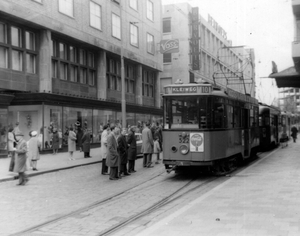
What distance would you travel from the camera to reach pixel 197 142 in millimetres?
12234

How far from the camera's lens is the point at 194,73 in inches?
1951

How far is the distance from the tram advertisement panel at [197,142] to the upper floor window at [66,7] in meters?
16.7

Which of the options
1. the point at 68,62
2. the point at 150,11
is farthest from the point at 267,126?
the point at 150,11

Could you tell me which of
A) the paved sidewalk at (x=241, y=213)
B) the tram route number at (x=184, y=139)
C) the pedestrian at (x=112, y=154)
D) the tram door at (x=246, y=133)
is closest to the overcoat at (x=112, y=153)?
the pedestrian at (x=112, y=154)

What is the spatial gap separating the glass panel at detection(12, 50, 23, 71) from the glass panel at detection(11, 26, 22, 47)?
0.47 metres

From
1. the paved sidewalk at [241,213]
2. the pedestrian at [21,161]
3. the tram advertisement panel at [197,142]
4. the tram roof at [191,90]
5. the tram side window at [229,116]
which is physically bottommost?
the paved sidewalk at [241,213]

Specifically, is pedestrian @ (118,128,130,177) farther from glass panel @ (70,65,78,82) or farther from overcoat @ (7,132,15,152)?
glass panel @ (70,65,78,82)

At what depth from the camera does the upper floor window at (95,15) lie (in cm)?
2913

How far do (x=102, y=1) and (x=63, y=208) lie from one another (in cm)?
2465

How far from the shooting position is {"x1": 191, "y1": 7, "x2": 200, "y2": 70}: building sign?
151ft

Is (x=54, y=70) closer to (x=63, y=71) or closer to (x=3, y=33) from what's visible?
(x=63, y=71)

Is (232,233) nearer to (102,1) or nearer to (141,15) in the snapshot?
(102,1)

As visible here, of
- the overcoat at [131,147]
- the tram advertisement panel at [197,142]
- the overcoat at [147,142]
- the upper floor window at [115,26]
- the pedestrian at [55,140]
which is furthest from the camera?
the upper floor window at [115,26]

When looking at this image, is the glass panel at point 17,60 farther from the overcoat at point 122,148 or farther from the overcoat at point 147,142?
the overcoat at point 122,148
